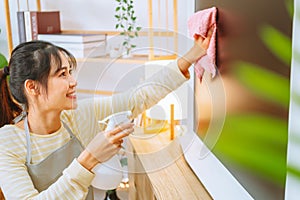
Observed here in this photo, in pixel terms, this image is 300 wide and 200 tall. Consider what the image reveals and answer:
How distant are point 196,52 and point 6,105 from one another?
67cm

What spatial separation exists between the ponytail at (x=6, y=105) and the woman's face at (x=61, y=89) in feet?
0.65

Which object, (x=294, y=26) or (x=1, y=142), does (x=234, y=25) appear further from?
(x=1, y=142)

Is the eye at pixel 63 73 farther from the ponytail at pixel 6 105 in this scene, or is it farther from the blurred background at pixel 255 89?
the blurred background at pixel 255 89

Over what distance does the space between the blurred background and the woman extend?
119mm

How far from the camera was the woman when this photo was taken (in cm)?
99

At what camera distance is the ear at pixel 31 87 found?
3.62 feet

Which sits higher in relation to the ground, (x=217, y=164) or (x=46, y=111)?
(x=46, y=111)

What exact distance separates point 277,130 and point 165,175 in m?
0.57

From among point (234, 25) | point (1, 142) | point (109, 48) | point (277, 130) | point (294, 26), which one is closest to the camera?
point (294, 26)

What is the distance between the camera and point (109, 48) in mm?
992

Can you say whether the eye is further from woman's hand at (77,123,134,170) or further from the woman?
woman's hand at (77,123,134,170)

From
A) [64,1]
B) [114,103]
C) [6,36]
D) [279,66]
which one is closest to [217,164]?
[114,103]

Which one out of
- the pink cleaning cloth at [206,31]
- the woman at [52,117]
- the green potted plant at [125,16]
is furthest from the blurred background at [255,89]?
the green potted plant at [125,16]

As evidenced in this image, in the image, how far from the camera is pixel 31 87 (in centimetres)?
111
